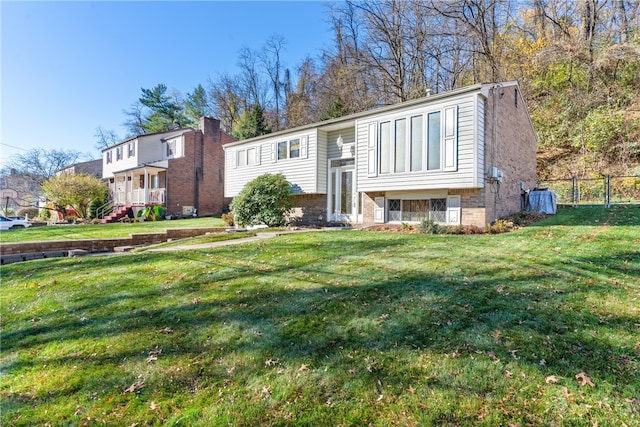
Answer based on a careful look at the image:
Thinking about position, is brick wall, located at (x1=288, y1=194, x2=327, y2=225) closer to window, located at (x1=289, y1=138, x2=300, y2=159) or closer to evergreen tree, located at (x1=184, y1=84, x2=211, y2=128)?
window, located at (x1=289, y1=138, x2=300, y2=159)

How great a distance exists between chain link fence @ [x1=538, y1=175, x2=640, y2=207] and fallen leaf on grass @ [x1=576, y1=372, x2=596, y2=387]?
56.8 ft

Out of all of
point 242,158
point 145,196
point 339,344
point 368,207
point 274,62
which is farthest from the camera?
point 274,62

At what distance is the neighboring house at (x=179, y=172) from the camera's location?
23.6m

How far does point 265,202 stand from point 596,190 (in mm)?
17538

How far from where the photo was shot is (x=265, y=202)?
13367 millimetres

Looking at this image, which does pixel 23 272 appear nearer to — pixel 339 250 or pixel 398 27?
pixel 339 250

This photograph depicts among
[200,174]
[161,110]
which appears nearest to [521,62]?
[200,174]

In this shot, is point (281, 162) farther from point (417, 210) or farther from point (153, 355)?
point (153, 355)

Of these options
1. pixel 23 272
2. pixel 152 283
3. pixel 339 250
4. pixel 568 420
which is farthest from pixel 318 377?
pixel 23 272

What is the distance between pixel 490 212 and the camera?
1023cm

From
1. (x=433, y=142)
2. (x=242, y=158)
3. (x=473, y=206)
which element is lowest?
(x=473, y=206)

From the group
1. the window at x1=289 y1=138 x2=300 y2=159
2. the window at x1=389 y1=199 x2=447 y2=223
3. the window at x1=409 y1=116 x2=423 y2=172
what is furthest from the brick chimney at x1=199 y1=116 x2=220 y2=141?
the window at x1=409 y1=116 x2=423 y2=172

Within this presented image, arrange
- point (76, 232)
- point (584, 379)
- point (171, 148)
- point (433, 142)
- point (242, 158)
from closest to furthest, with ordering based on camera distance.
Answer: point (584, 379) < point (433, 142) < point (76, 232) < point (242, 158) < point (171, 148)

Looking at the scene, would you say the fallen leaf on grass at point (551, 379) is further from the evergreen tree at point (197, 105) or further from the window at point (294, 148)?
the evergreen tree at point (197, 105)
